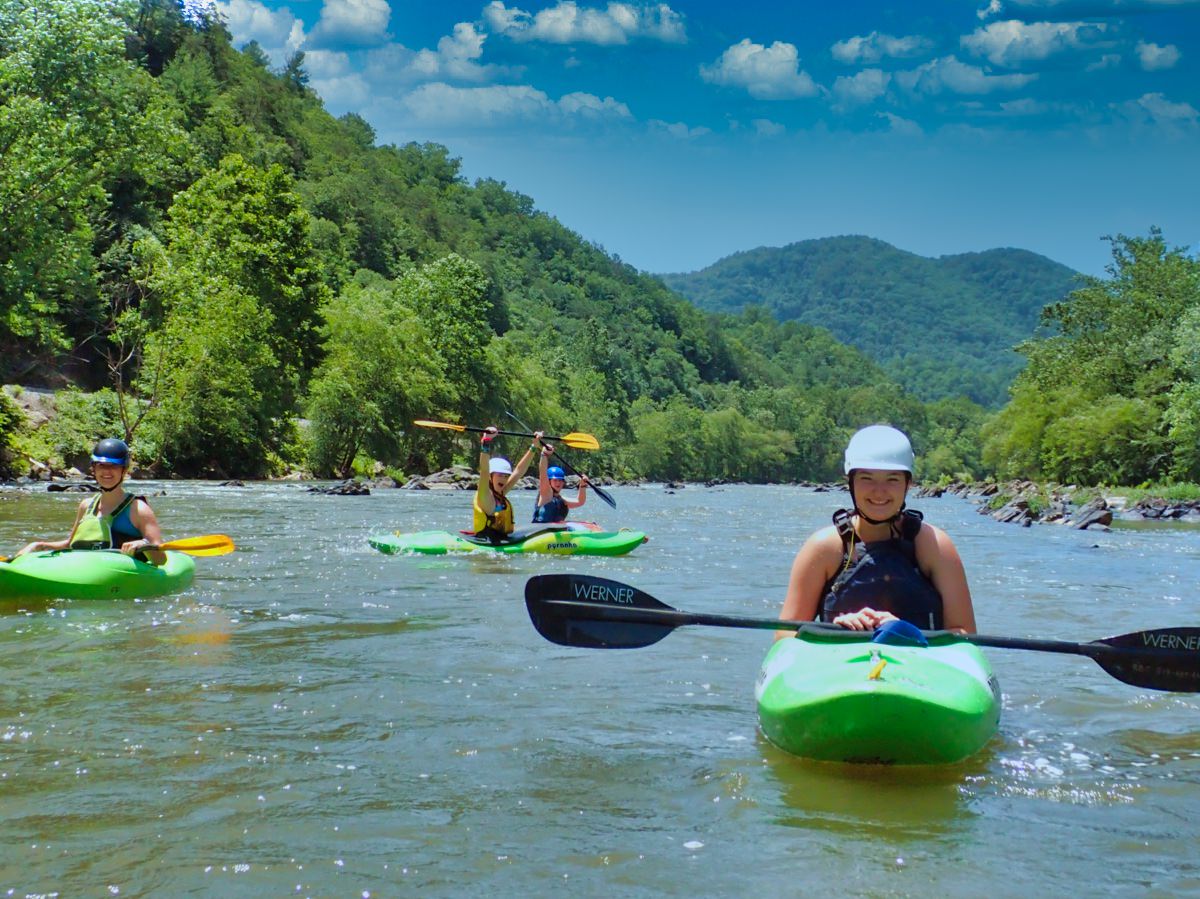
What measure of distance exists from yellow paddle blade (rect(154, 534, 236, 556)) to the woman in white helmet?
5576 mm

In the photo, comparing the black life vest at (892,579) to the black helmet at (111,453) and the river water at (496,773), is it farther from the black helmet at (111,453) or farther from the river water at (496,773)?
the black helmet at (111,453)

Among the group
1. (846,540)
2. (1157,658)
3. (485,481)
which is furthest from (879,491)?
(485,481)

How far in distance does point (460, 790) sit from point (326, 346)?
40615 millimetres

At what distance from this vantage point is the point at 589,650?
697cm

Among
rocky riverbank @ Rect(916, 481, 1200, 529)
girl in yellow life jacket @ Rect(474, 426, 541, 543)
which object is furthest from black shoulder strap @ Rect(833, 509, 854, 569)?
rocky riverbank @ Rect(916, 481, 1200, 529)

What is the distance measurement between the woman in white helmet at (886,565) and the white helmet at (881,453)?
0.01 m

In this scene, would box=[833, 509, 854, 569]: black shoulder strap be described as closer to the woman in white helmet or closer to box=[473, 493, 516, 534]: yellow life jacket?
the woman in white helmet

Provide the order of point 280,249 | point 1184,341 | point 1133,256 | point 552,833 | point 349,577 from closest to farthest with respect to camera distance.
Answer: point 552,833
point 349,577
point 1184,341
point 280,249
point 1133,256

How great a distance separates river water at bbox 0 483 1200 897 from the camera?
3.17 m

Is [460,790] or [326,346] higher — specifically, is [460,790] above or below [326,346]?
below

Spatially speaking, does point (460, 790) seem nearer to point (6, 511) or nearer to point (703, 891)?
point (703, 891)

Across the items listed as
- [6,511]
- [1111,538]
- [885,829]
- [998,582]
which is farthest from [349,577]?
[1111,538]

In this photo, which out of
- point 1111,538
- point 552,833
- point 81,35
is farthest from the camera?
point 81,35

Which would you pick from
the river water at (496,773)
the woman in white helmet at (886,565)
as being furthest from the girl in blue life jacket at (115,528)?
the woman in white helmet at (886,565)
